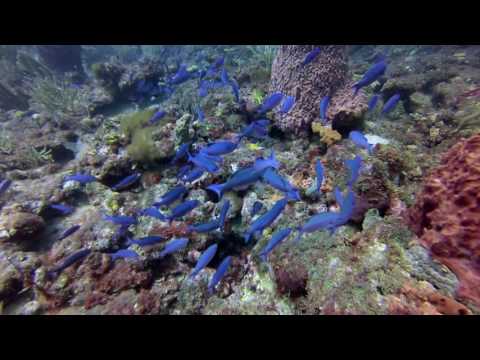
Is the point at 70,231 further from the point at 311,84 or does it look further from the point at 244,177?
the point at 311,84

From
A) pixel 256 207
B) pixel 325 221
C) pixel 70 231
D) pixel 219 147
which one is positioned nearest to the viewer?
pixel 325 221

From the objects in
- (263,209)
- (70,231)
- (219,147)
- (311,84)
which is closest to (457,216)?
(263,209)

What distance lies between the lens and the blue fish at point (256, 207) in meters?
4.23

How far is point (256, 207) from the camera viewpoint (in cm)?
434

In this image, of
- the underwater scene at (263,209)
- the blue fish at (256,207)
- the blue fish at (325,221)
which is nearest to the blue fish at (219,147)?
the underwater scene at (263,209)

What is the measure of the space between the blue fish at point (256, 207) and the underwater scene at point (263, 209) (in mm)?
31

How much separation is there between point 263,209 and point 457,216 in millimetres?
2820

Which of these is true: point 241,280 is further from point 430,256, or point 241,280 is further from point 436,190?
point 436,190

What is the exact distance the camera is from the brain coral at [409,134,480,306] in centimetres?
256

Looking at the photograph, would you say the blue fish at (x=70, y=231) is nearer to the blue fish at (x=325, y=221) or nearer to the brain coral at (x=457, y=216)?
the blue fish at (x=325, y=221)

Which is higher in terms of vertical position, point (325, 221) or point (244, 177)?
point (244, 177)

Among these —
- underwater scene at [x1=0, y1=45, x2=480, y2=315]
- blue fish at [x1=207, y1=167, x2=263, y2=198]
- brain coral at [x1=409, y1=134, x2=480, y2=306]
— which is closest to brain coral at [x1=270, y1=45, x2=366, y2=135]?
underwater scene at [x1=0, y1=45, x2=480, y2=315]
